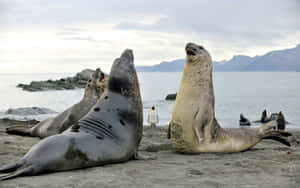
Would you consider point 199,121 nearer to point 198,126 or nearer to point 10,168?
point 198,126

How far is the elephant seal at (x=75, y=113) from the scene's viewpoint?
9586 millimetres

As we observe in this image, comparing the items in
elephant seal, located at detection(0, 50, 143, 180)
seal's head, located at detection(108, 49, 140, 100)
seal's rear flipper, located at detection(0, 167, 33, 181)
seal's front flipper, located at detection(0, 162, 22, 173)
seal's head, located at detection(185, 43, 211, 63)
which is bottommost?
seal's rear flipper, located at detection(0, 167, 33, 181)

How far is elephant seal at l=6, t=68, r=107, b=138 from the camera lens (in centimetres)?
959

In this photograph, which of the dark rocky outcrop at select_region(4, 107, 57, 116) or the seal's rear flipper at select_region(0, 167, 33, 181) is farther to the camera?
the dark rocky outcrop at select_region(4, 107, 57, 116)

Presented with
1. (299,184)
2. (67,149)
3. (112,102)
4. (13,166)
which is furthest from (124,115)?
(299,184)

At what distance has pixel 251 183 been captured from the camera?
5000mm

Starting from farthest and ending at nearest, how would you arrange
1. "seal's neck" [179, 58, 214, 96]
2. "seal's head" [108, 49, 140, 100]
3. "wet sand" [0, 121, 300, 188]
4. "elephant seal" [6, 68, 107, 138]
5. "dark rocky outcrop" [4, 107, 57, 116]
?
"dark rocky outcrop" [4, 107, 57, 116]
"elephant seal" [6, 68, 107, 138]
"seal's neck" [179, 58, 214, 96]
"seal's head" [108, 49, 140, 100]
"wet sand" [0, 121, 300, 188]

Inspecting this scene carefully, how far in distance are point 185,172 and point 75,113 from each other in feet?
14.8

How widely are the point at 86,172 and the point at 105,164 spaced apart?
1.90 ft

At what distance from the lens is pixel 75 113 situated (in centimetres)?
964

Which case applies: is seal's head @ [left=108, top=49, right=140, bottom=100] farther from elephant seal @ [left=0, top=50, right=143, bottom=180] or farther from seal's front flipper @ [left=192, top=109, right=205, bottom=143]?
seal's front flipper @ [left=192, top=109, right=205, bottom=143]

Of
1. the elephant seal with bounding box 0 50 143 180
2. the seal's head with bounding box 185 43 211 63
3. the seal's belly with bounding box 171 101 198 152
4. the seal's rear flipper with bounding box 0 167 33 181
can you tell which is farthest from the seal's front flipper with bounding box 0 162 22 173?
the seal's head with bounding box 185 43 211 63

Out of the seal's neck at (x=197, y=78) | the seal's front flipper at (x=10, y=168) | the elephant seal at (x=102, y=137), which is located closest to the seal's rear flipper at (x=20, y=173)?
the elephant seal at (x=102, y=137)

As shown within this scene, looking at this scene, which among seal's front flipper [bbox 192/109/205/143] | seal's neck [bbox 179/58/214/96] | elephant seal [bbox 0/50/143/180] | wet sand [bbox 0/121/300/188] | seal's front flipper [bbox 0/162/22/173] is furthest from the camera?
seal's neck [bbox 179/58/214/96]
